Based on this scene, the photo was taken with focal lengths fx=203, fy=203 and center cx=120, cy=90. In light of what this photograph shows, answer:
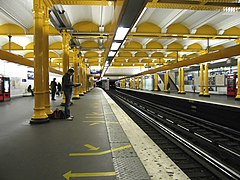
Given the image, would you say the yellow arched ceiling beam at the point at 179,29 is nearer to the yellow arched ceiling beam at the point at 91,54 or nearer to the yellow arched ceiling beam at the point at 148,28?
the yellow arched ceiling beam at the point at 148,28

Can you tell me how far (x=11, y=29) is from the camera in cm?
1084

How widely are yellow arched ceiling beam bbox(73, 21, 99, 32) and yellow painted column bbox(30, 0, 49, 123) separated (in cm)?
480

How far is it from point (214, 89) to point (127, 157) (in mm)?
19430

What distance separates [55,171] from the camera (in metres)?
2.54

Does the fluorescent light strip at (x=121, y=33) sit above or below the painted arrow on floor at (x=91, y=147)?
above

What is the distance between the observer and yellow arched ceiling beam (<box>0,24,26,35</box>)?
423 inches

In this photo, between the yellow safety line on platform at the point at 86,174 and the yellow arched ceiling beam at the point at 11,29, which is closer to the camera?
the yellow safety line on platform at the point at 86,174

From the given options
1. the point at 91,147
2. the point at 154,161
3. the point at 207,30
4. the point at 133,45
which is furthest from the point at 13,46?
the point at 154,161

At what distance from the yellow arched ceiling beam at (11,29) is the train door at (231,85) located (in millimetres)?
14997

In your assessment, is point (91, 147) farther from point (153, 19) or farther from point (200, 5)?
point (153, 19)

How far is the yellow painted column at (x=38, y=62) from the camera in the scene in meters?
5.68

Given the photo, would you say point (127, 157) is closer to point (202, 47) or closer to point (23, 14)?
point (23, 14)

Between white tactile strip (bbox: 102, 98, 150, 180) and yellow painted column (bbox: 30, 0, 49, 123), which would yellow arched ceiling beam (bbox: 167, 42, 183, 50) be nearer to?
yellow painted column (bbox: 30, 0, 49, 123)

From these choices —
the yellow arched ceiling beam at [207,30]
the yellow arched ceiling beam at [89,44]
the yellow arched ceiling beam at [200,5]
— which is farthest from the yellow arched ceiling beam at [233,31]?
the yellow arched ceiling beam at [89,44]
